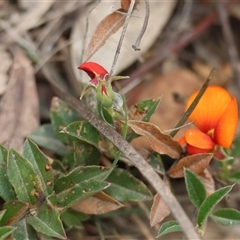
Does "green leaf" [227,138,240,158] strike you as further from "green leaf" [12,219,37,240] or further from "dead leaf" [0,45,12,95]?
"dead leaf" [0,45,12,95]

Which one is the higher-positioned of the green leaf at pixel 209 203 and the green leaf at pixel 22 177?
the green leaf at pixel 22 177

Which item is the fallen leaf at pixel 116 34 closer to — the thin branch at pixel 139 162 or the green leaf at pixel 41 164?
the thin branch at pixel 139 162

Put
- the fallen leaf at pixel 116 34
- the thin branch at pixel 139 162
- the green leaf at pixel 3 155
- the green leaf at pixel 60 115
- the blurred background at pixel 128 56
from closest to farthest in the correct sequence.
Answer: the thin branch at pixel 139 162 → the green leaf at pixel 3 155 → the green leaf at pixel 60 115 → the blurred background at pixel 128 56 → the fallen leaf at pixel 116 34

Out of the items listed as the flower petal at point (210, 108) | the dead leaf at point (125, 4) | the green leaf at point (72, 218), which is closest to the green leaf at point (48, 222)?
the green leaf at point (72, 218)

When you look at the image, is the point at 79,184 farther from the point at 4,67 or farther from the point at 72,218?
the point at 4,67

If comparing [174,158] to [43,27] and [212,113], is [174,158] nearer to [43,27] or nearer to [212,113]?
[212,113]

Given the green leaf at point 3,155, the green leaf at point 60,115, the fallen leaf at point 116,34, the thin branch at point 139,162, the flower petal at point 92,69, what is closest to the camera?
the thin branch at point 139,162

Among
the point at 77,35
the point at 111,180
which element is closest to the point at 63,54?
the point at 77,35
